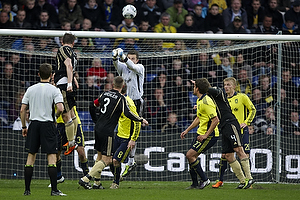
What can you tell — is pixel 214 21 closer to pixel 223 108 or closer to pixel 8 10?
pixel 8 10

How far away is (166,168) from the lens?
38.7ft

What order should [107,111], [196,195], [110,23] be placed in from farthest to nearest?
[110,23] < [107,111] < [196,195]

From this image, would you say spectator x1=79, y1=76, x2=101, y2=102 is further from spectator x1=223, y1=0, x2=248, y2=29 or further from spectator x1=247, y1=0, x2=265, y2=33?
spectator x1=247, y1=0, x2=265, y2=33

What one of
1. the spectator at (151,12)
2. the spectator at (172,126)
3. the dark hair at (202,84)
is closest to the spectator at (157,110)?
the spectator at (172,126)

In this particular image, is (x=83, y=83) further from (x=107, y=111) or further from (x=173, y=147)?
(x=107, y=111)

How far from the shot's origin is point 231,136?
30.4 feet

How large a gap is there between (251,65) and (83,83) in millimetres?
4150

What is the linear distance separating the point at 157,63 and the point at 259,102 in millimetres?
2676

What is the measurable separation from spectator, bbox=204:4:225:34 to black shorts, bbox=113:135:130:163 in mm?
6308

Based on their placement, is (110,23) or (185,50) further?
(110,23)

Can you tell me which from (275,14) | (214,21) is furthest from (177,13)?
(275,14)

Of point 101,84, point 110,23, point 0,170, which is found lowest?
point 0,170

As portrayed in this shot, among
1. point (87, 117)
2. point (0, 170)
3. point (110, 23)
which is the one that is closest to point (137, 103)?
point (87, 117)

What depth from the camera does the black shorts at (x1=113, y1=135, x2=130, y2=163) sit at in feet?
29.5
